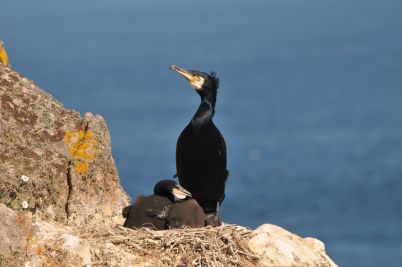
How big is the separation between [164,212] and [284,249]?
1.69 meters

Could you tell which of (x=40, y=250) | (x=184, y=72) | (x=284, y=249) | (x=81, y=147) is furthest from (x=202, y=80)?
(x=40, y=250)

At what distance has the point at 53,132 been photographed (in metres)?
11.0

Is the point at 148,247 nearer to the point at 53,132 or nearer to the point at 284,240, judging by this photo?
the point at 284,240

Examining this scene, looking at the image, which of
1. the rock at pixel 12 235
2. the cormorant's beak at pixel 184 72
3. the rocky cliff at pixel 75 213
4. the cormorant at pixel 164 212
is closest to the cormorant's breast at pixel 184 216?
the cormorant at pixel 164 212

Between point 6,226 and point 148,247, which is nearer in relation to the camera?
point 6,226

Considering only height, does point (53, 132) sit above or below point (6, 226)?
above

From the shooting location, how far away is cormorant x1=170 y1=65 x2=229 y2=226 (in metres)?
14.1

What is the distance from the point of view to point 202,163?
14.1 m

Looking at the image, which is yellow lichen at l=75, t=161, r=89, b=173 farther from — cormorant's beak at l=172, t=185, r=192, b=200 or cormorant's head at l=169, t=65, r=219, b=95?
cormorant's head at l=169, t=65, r=219, b=95

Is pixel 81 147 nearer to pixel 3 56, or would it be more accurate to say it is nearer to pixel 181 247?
pixel 3 56

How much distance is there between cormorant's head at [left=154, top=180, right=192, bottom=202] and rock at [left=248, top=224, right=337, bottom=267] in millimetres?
1389

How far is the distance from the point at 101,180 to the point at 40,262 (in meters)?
2.10

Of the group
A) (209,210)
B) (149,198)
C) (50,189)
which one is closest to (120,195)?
(149,198)

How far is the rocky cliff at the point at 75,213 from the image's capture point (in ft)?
30.1
